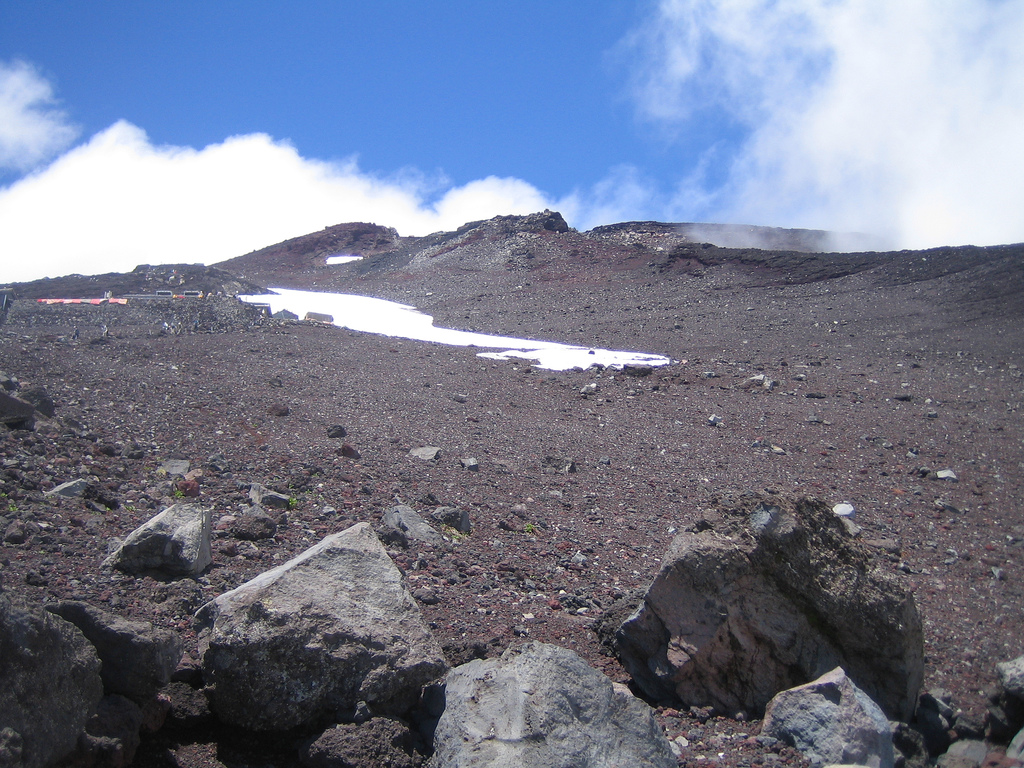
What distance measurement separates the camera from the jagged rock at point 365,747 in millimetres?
2428

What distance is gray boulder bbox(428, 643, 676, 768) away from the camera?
228 centimetres

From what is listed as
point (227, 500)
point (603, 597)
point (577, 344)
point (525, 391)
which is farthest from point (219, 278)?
point (603, 597)

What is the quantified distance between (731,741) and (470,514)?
2.79 metres

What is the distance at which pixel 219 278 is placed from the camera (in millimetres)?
26531

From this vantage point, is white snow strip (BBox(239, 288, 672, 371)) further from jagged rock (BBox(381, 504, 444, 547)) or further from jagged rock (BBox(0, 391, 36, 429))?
jagged rock (BBox(0, 391, 36, 429))

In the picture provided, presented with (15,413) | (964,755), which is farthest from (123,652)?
(15,413)

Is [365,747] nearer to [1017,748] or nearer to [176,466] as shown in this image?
[1017,748]

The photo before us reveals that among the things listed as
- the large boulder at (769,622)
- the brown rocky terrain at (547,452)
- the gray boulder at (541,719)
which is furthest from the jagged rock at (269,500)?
the large boulder at (769,622)

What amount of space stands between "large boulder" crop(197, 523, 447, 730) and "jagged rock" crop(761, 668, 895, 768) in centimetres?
147

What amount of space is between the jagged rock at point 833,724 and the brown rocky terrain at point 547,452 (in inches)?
4.2

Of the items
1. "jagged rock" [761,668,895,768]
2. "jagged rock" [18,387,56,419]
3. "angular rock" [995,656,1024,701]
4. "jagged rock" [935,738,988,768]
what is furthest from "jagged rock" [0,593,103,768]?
"jagged rock" [18,387,56,419]

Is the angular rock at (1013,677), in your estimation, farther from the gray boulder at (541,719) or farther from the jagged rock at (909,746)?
the gray boulder at (541,719)

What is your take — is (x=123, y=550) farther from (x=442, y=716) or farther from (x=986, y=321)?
(x=986, y=321)

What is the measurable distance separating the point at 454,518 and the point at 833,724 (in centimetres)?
288
